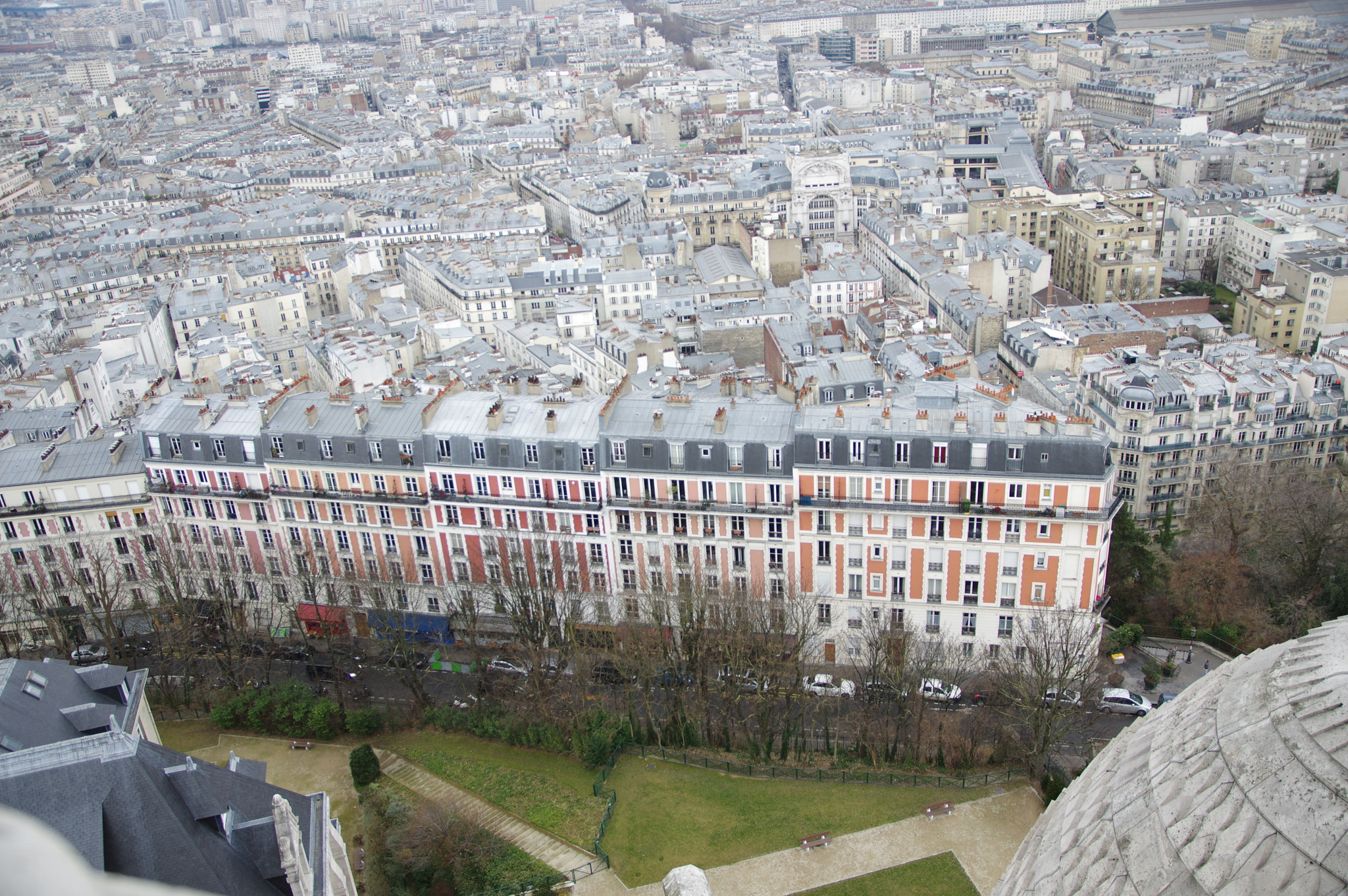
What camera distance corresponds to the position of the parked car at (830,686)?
40469 mm

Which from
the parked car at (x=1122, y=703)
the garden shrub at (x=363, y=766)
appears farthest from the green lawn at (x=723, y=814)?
the parked car at (x=1122, y=703)

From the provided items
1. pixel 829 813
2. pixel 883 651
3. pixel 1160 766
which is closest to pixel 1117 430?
pixel 883 651

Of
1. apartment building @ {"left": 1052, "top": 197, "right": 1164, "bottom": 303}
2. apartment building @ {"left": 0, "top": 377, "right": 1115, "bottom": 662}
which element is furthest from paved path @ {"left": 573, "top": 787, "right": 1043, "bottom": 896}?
apartment building @ {"left": 1052, "top": 197, "right": 1164, "bottom": 303}

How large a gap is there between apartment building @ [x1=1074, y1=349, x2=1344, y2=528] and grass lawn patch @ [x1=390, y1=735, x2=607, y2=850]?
1392 inches

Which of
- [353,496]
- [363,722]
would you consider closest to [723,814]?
[363,722]

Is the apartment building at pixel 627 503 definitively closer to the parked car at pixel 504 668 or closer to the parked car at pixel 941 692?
the parked car at pixel 504 668

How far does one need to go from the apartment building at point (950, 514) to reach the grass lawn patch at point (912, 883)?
10325 mm

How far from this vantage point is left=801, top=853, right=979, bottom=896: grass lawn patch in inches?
1203

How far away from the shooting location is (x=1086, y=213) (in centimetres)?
10038

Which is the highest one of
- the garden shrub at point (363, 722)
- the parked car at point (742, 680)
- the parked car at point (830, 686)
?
the parked car at point (742, 680)

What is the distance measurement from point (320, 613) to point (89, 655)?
31.5 feet

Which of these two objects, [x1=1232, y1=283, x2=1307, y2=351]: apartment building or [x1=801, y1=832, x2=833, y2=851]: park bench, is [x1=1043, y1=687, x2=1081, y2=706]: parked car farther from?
[x1=1232, y1=283, x2=1307, y2=351]: apartment building

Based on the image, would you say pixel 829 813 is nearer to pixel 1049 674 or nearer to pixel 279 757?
pixel 1049 674

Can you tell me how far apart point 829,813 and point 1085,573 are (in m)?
13.7
